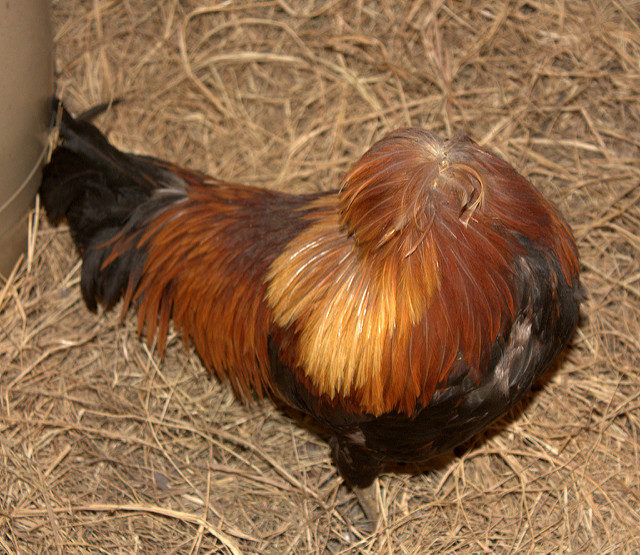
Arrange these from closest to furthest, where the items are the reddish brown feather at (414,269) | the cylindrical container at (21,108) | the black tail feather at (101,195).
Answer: the reddish brown feather at (414,269)
the cylindrical container at (21,108)
the black tail feather at (101,195)

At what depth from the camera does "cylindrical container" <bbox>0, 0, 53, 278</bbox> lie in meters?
2.46

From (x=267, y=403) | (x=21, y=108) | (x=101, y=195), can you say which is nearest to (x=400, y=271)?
(x=267, y=403)

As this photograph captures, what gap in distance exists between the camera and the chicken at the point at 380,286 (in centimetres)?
192

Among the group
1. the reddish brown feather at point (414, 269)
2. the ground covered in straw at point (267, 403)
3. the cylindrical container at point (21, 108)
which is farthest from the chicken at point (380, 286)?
the ground covered in straw at point (267, 403)

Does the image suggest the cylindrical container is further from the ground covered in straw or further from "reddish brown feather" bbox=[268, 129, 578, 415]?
"reddish brown feather" bbox=[268, 129, 578, 415]

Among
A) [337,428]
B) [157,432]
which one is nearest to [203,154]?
[157,432]

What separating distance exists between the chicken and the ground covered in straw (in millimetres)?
407

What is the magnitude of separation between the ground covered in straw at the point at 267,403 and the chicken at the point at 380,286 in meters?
0.41

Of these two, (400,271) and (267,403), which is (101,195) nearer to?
(267,403)

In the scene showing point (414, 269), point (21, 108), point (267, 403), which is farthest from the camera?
point (267, 403)

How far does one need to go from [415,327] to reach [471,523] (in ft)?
3.82

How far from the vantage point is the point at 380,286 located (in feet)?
6.51

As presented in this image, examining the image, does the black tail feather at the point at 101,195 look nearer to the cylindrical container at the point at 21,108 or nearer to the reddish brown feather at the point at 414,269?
the cylindrical container at the point at 21,108

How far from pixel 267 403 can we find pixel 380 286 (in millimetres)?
1209
